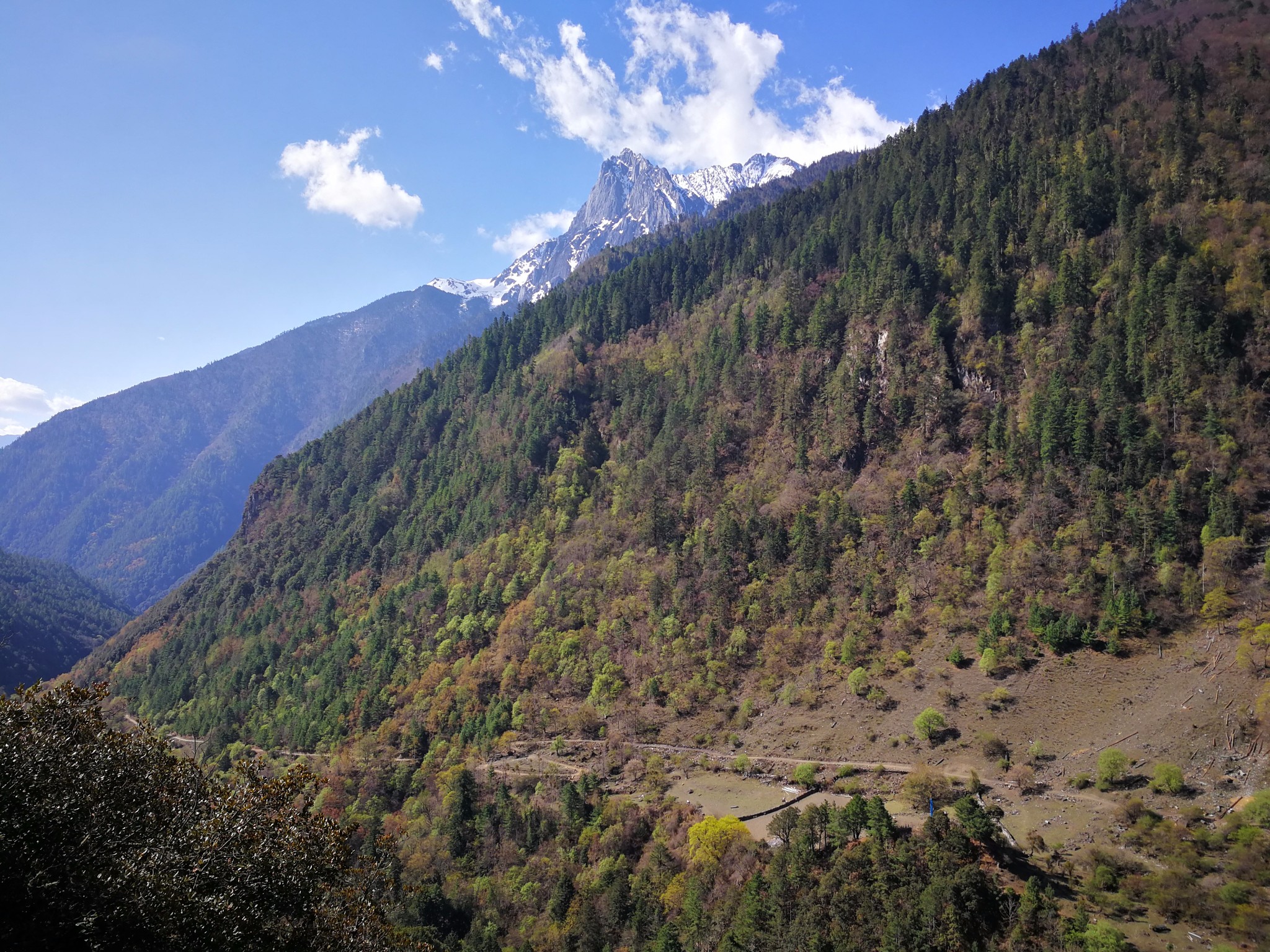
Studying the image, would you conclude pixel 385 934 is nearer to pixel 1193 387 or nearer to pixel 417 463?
pixel 1193 387

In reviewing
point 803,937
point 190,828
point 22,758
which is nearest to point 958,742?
point 803,937

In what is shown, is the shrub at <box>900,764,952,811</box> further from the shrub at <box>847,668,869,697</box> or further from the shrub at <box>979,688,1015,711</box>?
the shrub at <box>847,668,869,697</box>

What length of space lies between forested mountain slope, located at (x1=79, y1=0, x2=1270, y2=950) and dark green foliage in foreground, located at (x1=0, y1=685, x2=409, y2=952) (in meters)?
34.3

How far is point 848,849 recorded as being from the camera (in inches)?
1951

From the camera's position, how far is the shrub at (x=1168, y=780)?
5231 centimetres

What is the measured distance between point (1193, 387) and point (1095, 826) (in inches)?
2446

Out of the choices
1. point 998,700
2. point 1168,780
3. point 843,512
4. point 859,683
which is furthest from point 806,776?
point 843,512

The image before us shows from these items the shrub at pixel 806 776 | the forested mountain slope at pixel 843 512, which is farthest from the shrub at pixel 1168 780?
the shrub at pixel 806 776

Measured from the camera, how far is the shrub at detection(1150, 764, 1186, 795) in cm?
5231

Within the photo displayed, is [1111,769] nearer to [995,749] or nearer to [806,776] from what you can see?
[995,749]

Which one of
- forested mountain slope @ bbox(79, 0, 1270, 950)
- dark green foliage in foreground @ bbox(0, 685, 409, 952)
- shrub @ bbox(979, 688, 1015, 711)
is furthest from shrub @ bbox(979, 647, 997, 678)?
dark green foliage in foreground @ bbox(0, 685, 409, 952)

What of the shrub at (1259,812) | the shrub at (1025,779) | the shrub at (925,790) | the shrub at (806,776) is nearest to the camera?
the shrub at (1259,812)

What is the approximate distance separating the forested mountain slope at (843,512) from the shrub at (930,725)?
2.79 metres

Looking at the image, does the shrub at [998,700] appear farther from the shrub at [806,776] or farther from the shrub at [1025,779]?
the shrub at [806,776]
